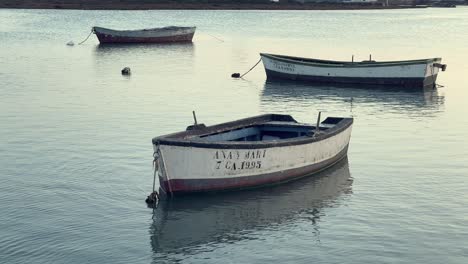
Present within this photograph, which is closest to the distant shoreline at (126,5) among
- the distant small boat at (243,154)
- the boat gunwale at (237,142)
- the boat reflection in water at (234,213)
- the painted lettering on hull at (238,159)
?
the boat gunwale at (237,142)

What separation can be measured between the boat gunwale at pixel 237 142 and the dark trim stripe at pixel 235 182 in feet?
2.94

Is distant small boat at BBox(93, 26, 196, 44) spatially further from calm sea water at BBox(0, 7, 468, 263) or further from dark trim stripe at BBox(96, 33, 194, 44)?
calm sea water at BBox(0, 7, 468, 263)

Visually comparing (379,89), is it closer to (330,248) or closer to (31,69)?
(31,69)

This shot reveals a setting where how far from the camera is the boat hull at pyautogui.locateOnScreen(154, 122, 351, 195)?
70.3ft

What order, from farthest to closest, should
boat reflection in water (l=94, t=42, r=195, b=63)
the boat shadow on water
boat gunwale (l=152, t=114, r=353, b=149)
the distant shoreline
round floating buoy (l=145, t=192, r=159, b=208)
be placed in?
the distant shoreline
the boat shadow on water
boat reflection in water (l=94, t=42, r=195, b=63)
round floating buoy (l=145, t=192, r=159, b=208)
boat gunwale (l=152, t=114, r=353, b=149)

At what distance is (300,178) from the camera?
2461cm

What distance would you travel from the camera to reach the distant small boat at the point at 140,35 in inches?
2950

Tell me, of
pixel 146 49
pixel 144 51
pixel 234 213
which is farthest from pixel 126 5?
pixel 234 213

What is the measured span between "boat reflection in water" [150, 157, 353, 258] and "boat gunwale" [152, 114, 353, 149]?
4.28ft

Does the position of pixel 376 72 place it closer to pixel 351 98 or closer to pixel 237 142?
pixel 351 98

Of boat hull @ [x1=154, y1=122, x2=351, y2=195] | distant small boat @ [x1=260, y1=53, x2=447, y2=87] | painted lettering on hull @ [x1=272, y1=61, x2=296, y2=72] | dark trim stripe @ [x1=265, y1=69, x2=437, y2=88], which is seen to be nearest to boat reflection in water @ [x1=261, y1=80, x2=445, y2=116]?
dark trim stripe @ [x1=265, y1=69, x2=437, y2=88]

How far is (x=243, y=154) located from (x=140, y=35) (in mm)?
54736

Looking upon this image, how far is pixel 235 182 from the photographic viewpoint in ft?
74.1

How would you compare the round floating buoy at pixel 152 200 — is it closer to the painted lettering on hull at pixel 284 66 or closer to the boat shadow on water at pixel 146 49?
the painted lettering on hull at pixel 284 66
